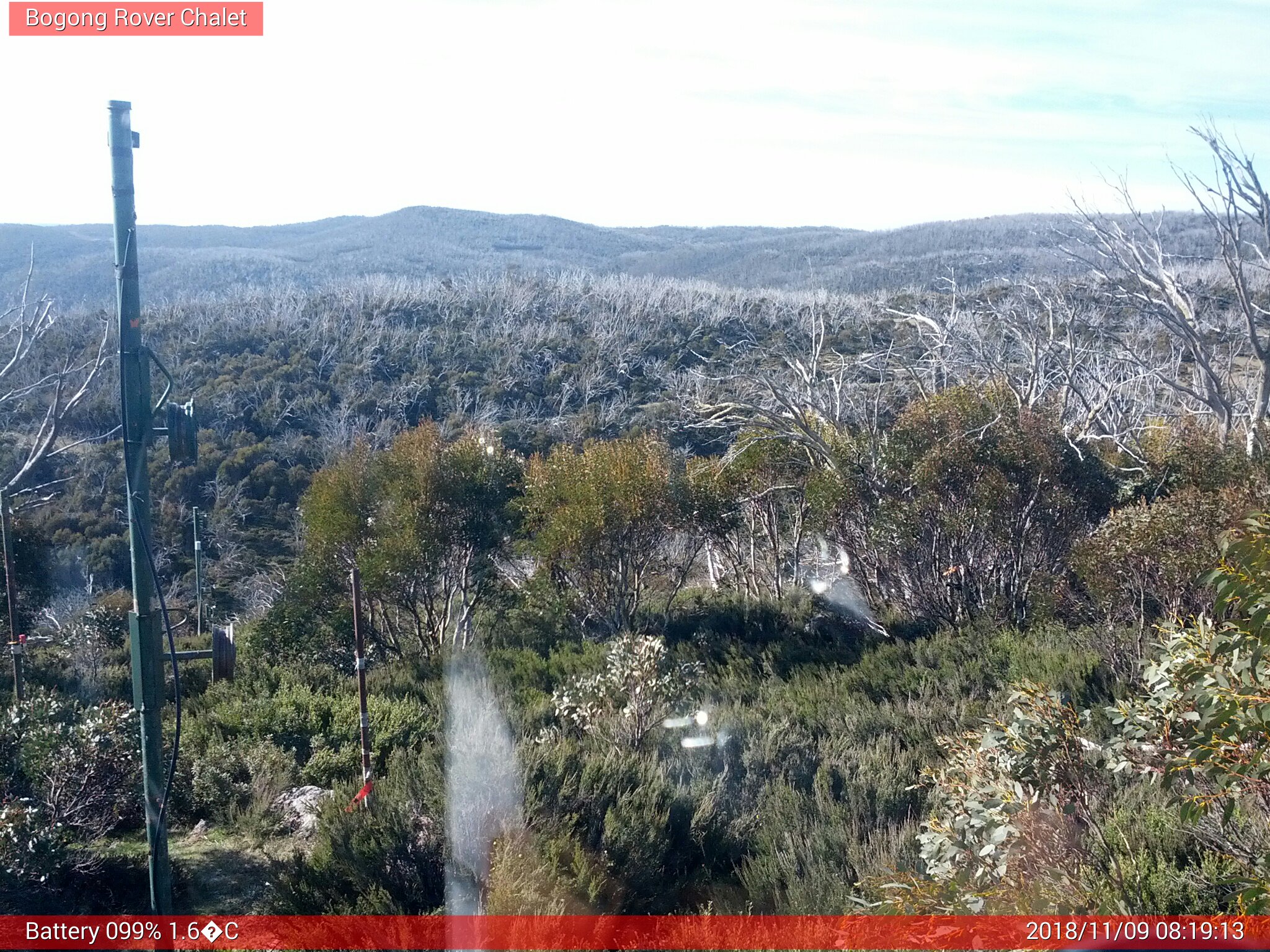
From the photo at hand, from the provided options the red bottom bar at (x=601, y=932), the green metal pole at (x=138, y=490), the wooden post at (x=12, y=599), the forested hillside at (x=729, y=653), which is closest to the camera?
the red bottom bar at (x=601, y=932)

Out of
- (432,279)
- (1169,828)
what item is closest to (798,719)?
(1169,828)

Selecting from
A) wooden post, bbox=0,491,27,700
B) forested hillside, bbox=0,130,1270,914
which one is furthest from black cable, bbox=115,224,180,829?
wooden post, bbox=0,491,27,700

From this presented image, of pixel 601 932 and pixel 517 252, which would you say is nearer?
pixel 601 932

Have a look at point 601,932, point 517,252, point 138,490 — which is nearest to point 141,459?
point 138,490

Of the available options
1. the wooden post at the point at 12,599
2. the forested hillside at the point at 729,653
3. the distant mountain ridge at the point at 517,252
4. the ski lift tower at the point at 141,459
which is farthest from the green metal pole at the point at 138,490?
the distant mountain ridge at the point at 517,252

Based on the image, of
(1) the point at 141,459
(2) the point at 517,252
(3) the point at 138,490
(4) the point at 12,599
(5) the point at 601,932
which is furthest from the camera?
(2) the point at 517,252

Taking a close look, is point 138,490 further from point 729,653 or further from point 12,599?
point 729,653

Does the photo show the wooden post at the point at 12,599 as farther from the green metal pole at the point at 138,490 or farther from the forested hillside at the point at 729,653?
the green metal pole at the point at 138,490
